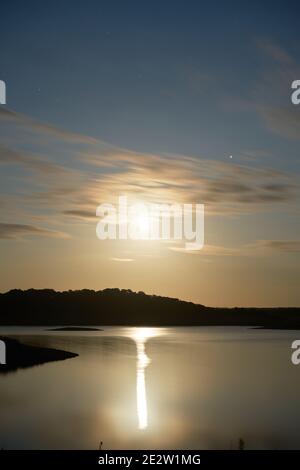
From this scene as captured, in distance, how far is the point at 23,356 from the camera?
6881 centimetres

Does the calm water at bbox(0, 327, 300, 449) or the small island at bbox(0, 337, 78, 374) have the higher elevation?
the small island at bbox(0, 337, 78, 374)

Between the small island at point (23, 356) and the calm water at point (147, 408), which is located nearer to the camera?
the calm water at point (147, 408)

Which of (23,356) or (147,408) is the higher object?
(23,356)

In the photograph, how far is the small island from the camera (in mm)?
62412

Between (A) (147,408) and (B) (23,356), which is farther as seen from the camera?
(B) (23,356)

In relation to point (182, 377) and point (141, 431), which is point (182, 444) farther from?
point (182, 377)

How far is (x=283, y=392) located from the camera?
2002 inches

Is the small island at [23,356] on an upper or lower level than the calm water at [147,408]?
upper

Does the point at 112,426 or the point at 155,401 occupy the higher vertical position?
the point at 155,401

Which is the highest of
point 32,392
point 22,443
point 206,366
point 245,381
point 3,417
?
point 206,366

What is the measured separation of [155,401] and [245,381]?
54.1 feet

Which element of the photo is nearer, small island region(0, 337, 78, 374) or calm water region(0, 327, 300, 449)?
calm water region(0, 327, 300, 449)

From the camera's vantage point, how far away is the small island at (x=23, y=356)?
6241 centimetres
